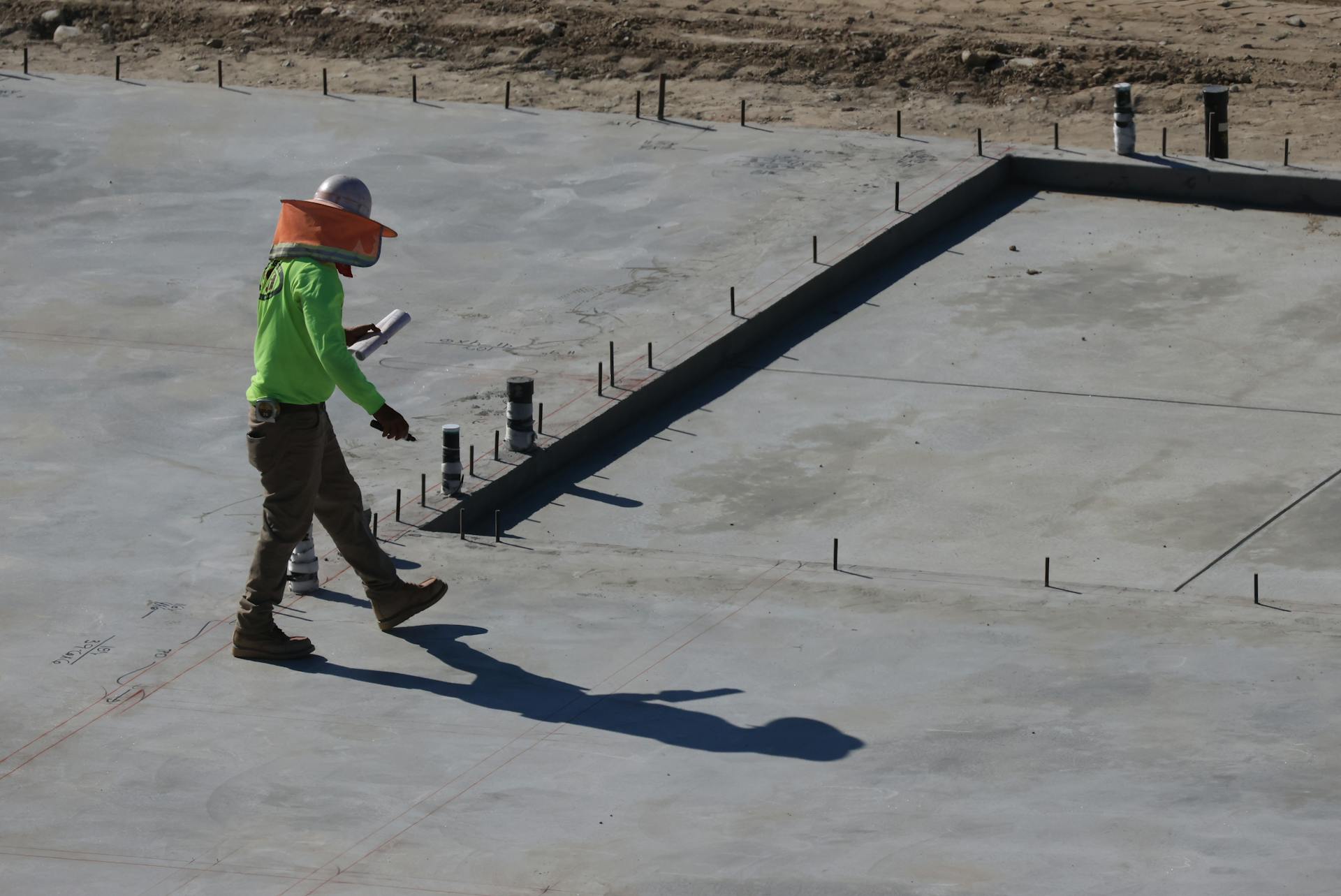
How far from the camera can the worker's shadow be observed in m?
8.23

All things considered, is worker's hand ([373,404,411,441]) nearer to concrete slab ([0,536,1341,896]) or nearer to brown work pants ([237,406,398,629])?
brown work pants ([237,406,398,629])

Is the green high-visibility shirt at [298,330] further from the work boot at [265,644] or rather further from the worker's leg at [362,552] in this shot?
the work boot at [265,644]

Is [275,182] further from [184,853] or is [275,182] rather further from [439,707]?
[184,853]

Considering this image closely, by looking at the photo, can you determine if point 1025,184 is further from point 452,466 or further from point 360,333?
point 360,333

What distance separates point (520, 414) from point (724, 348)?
7.25ft

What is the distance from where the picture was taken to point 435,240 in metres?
15.2

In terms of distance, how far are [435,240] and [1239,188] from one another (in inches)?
228

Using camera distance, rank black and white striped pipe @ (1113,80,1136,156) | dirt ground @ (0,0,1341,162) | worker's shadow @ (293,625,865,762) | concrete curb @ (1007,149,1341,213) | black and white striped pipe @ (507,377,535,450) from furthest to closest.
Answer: dirt ground @ (0,0,1341,162), black and white striped pipe @ (1113,80,1136,156), concrete curb @ (1007,149,1341,213), black and white striped pipe @ (507,377,535,450), worker's shadow @ (293,625,865,762)

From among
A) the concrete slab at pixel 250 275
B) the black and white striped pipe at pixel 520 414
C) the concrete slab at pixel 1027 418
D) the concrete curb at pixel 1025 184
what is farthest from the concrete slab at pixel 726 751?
the concrete curb at pixel 1025 184

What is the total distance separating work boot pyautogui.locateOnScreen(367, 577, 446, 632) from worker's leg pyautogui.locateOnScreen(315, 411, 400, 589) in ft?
0.11

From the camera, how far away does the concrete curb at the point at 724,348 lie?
11375 millimetres

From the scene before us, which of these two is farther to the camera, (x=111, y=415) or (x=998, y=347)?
(x=998, y=347)

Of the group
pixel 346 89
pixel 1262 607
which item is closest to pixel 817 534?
pixel 1262 607

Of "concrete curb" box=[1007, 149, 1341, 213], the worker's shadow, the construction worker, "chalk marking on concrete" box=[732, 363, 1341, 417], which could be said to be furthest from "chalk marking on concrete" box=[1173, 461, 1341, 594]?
"concrete curb" box=[1007, 149, 1341, 213]
